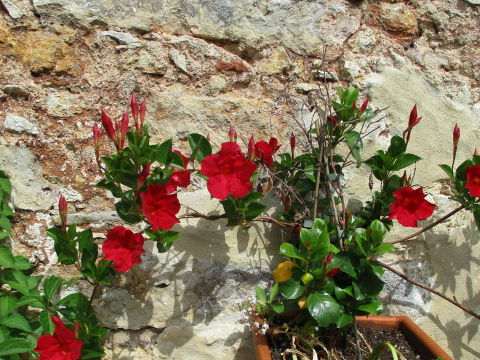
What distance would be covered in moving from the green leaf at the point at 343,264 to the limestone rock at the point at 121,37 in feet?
3.64

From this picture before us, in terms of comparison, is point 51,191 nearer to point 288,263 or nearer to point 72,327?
point 72,327

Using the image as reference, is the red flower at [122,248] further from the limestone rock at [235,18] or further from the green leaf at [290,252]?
the limestone rock at [235,18]

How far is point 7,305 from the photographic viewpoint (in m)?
1.34

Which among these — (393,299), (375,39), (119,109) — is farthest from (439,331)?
(119,109)

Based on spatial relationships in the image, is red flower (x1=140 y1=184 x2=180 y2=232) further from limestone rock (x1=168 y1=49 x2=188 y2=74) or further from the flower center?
limestone rock (x1=168 y1=49 x2=188 y2=74)

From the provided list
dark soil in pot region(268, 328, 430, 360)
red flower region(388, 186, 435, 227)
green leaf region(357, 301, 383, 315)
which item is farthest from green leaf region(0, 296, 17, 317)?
red flower region(388, 186, 435, 227)

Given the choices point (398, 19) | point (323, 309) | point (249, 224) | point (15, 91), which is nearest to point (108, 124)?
point (15, 91)

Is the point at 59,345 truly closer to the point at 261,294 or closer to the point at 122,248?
the point at 122,248

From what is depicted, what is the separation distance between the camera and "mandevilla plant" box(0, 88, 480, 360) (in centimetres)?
131

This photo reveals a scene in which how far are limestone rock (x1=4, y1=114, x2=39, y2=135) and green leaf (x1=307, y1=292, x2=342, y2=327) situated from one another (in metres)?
1.10

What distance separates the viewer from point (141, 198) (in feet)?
4.15

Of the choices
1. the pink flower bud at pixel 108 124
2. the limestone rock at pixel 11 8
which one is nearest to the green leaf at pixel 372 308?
the pink flower bud at pixel 108 124

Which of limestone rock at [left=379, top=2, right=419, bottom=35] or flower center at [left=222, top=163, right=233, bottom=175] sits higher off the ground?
limestone rock at [left=379, top=2, right=419, bottom=35]

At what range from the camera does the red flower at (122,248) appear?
1.30 metres
